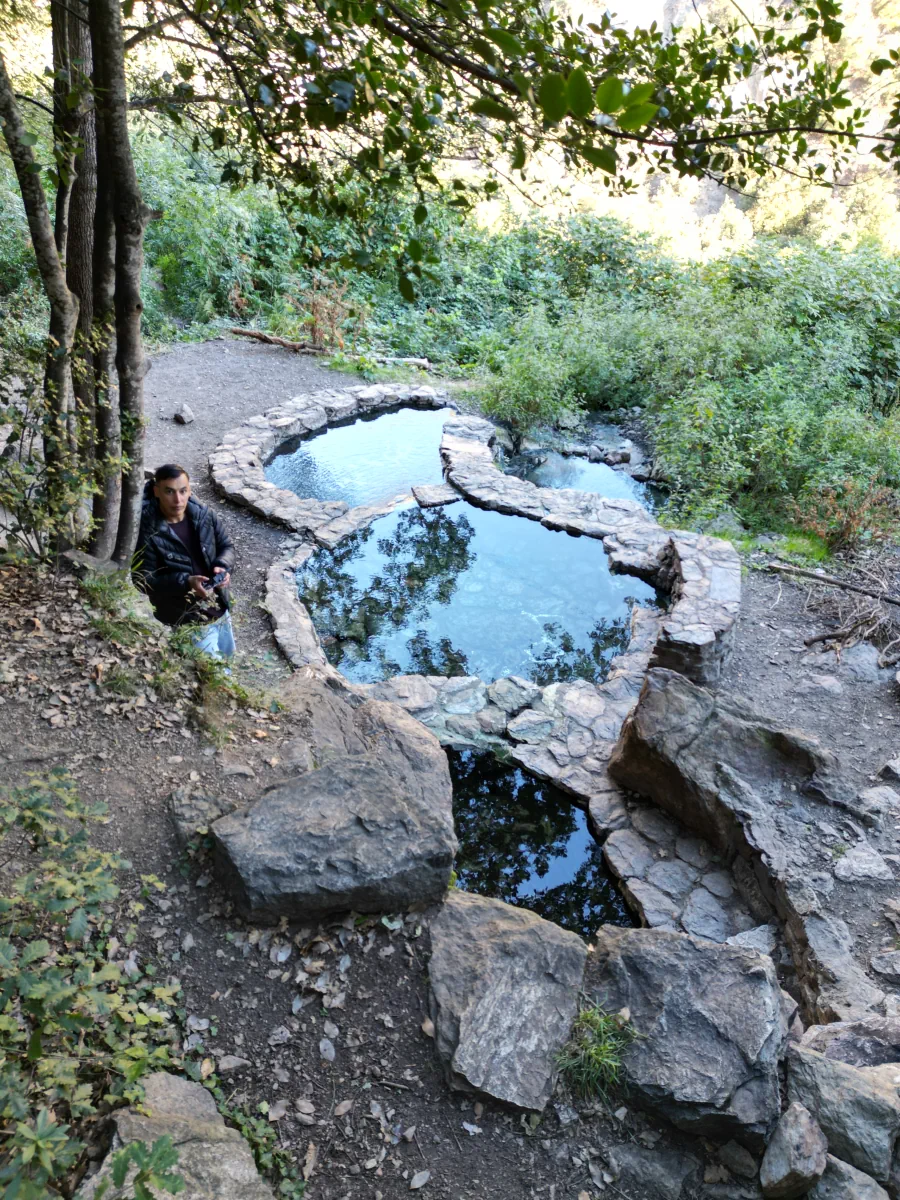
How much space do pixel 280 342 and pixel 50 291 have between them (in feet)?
28.6

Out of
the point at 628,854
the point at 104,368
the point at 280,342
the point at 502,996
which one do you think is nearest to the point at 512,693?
the point at 628,854

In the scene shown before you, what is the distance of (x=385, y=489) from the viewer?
29.1 feet

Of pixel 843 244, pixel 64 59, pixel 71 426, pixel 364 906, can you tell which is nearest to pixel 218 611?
pixel 71 426

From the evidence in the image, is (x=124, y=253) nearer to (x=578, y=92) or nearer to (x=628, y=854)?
(x=578, y=92)

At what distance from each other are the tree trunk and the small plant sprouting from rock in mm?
3362

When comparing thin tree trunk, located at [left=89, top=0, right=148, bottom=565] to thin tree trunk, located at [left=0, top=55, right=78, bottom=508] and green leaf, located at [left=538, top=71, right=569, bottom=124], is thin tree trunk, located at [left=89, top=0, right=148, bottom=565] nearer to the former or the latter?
thin tree trunk, located at [left=0, top=55, right=78, bottom=508]

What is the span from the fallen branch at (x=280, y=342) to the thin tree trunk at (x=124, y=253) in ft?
25.9

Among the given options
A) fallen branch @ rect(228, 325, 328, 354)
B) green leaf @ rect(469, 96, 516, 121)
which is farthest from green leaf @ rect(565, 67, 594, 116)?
fallen branch @ rect(228, 325, 328, 354)

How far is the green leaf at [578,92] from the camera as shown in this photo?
3.61 ft

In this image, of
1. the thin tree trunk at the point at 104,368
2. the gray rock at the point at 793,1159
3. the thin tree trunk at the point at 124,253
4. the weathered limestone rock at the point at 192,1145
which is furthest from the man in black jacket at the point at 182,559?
the gray rock at the point at 793,1159

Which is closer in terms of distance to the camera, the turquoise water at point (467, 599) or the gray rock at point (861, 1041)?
the gray rock at point (861, 1041)

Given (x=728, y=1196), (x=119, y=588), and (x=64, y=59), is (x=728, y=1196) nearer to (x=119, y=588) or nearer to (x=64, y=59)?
(x=119, y=588)

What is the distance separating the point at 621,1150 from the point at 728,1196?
0.35 meters

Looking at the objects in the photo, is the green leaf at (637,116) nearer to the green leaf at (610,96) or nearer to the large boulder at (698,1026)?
the green leaf at (610,96)
